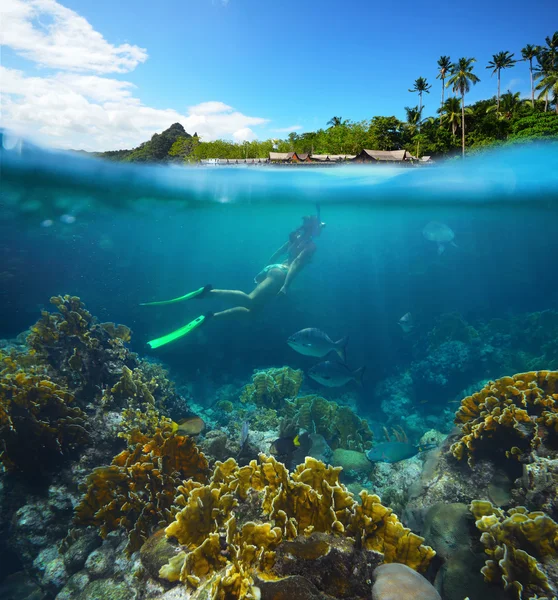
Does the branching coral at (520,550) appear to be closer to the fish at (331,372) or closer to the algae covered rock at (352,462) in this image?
the algae covered rock at (352,462)

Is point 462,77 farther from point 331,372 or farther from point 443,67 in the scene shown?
point 331,372

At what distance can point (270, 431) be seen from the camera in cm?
769

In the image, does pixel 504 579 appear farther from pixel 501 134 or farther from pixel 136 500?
pixel 501 134

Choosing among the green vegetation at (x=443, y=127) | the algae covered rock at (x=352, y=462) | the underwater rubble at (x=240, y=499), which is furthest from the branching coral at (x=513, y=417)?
the green vegetation at (x=443, y=127)

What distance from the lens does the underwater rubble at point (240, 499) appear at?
98.8 inches

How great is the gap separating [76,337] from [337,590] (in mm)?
6726

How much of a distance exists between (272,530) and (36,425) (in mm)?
4290

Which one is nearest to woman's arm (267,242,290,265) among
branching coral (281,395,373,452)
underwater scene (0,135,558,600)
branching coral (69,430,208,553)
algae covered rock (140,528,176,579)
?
underwater scene (0,135,558,600)

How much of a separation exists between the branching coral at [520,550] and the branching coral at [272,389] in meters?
7.30

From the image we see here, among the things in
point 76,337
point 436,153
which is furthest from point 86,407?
point 436,153

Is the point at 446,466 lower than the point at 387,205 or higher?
lower

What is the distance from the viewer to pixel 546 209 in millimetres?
27172

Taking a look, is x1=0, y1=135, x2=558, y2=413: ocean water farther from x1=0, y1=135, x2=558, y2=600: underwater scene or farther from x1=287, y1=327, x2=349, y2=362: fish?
x1=287, y1=327, x2=349, y2=362: fish

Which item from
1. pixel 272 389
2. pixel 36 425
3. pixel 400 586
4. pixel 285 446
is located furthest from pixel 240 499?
pixel 272 389
